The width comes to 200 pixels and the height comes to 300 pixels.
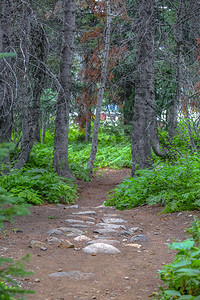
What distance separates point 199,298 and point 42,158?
10633 mm

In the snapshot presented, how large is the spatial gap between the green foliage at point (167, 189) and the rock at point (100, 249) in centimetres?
218

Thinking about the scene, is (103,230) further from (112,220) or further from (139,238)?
(112,220)

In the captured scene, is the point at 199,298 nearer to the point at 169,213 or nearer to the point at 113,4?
the point at 169,213

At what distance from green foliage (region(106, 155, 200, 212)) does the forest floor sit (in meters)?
0.26

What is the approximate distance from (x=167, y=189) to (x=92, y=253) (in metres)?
3.32

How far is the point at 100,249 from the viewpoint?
14.6ft

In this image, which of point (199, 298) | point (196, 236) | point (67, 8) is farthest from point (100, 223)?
point (67, 8)

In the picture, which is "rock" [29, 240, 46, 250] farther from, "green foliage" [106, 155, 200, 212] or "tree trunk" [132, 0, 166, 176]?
"tree trunk" [132, 0, 166, 176]

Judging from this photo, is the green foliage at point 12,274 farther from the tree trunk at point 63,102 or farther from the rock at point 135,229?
the tree trunk at point 63,102

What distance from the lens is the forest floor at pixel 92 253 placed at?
317cm

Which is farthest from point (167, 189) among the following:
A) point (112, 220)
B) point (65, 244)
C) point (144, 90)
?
point (144, 90)

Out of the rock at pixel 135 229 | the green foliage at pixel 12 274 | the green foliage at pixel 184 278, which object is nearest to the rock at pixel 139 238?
the rock at pixel 135 229

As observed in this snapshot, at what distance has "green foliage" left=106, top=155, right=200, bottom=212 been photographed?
6492 mm

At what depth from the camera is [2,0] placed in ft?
25.5
